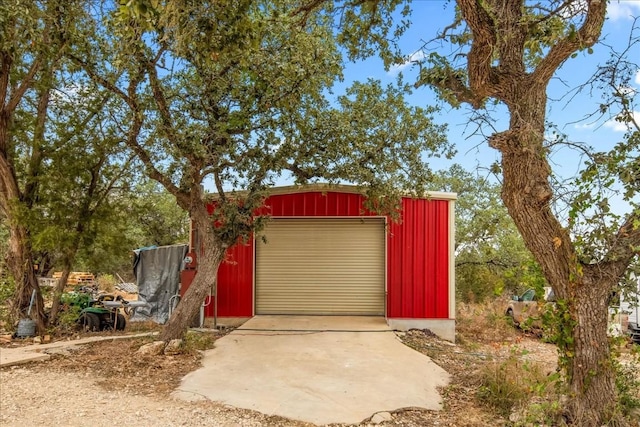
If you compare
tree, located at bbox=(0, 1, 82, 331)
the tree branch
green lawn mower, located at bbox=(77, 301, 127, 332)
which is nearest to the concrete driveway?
green lawn mower, located at bbox=(77, 301, 127, 332)

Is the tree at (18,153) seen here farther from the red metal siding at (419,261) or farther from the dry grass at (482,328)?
the dry grass at (482,328)

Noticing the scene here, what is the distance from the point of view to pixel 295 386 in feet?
18.8

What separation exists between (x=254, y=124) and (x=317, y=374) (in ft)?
13.3

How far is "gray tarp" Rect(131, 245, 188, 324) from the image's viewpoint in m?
12.0

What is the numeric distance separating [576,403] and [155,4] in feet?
15.7

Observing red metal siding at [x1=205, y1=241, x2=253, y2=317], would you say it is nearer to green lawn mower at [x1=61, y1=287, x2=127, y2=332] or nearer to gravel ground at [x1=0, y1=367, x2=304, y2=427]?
green lawn mower at [x1=61, y1=287, x2=127, y2=332]

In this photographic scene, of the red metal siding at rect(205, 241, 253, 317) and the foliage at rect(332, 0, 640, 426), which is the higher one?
the foliage at rect(332, 0, 640, 426)

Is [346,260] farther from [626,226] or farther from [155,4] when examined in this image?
[155,4]

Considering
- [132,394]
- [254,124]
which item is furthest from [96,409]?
[254,124]

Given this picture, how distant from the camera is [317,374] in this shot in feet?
20.5

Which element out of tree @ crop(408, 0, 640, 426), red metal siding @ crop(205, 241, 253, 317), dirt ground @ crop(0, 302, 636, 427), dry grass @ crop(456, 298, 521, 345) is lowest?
dry grass @ crop(456, 298, 521, 345)

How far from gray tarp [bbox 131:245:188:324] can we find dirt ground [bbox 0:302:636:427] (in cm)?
382

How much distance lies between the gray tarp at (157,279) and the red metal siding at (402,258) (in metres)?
2.04

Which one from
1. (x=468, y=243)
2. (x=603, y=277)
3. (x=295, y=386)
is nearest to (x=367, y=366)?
(x=295, y=386)
